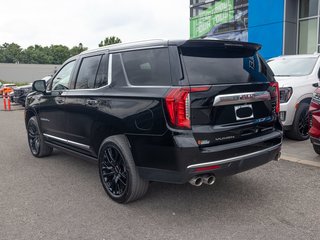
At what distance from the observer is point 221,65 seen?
368 centimetres

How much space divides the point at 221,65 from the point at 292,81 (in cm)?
368

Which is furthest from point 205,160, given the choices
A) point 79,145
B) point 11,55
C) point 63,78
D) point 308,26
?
point 11,55

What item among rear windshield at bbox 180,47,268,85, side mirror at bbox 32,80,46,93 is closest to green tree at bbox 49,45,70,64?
side mirror at bbox 32,80,46,93

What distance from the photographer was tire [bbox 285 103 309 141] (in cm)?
672

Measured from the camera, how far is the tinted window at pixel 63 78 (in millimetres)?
5318

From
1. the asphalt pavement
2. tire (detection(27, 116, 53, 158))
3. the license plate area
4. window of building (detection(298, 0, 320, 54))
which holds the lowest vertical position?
the asphalt pavement

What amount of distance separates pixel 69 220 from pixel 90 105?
148 centimetres

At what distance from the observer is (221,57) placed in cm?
373

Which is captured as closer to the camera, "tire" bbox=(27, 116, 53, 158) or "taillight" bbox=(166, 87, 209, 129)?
"taillight" bbox=(166, 87, 209, 129)

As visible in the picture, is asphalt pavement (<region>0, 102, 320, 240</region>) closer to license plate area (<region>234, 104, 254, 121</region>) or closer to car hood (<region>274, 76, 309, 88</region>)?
license plate area (<region>234, 104, 254, 121</region>)

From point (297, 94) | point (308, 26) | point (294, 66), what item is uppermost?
point (308, 26)

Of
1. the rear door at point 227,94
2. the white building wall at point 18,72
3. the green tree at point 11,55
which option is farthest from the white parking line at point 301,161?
the green tree at point 11,55

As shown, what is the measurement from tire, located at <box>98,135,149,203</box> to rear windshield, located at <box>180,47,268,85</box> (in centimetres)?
113

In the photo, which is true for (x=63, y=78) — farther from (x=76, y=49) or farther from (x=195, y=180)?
(x=76, y=49)
